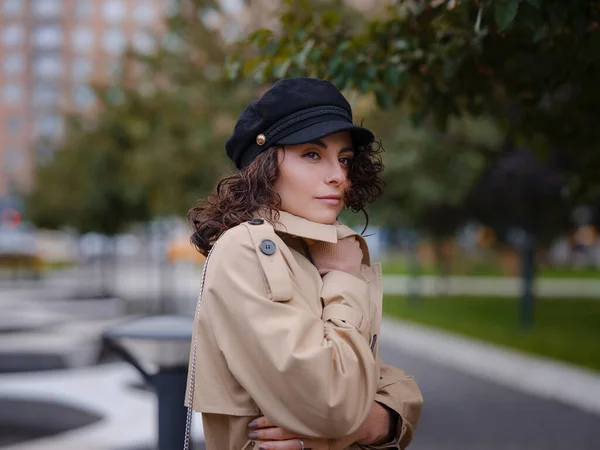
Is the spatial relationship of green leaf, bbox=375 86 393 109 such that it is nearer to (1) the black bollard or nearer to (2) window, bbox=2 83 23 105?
(1) the black bollard

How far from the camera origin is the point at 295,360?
1.90 meters

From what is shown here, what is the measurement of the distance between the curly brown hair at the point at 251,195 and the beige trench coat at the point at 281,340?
4.3 inches

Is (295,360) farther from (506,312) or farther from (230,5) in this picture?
(506,312)

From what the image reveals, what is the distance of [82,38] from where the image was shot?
86.1 m

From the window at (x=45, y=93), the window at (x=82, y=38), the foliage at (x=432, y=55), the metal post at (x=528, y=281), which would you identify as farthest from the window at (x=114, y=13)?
the foliage at (x=432, y=55)

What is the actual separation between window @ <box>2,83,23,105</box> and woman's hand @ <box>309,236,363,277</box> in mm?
89122

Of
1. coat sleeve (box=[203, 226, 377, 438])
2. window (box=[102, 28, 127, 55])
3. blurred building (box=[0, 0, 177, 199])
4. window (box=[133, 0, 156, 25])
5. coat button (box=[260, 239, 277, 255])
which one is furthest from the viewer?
window (box=[102, 28, 127, 55])

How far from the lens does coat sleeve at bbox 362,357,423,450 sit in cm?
229

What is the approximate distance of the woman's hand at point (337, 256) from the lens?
7.40 ft

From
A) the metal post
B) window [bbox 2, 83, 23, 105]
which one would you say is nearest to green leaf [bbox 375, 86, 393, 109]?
the metal post

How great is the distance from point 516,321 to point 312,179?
48.9 feet

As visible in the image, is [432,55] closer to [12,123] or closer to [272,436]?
[272,436]

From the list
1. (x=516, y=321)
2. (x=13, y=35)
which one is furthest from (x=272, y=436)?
(x=13, y=35)

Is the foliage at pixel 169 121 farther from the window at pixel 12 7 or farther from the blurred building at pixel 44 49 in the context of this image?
the window at pixel 12 7
